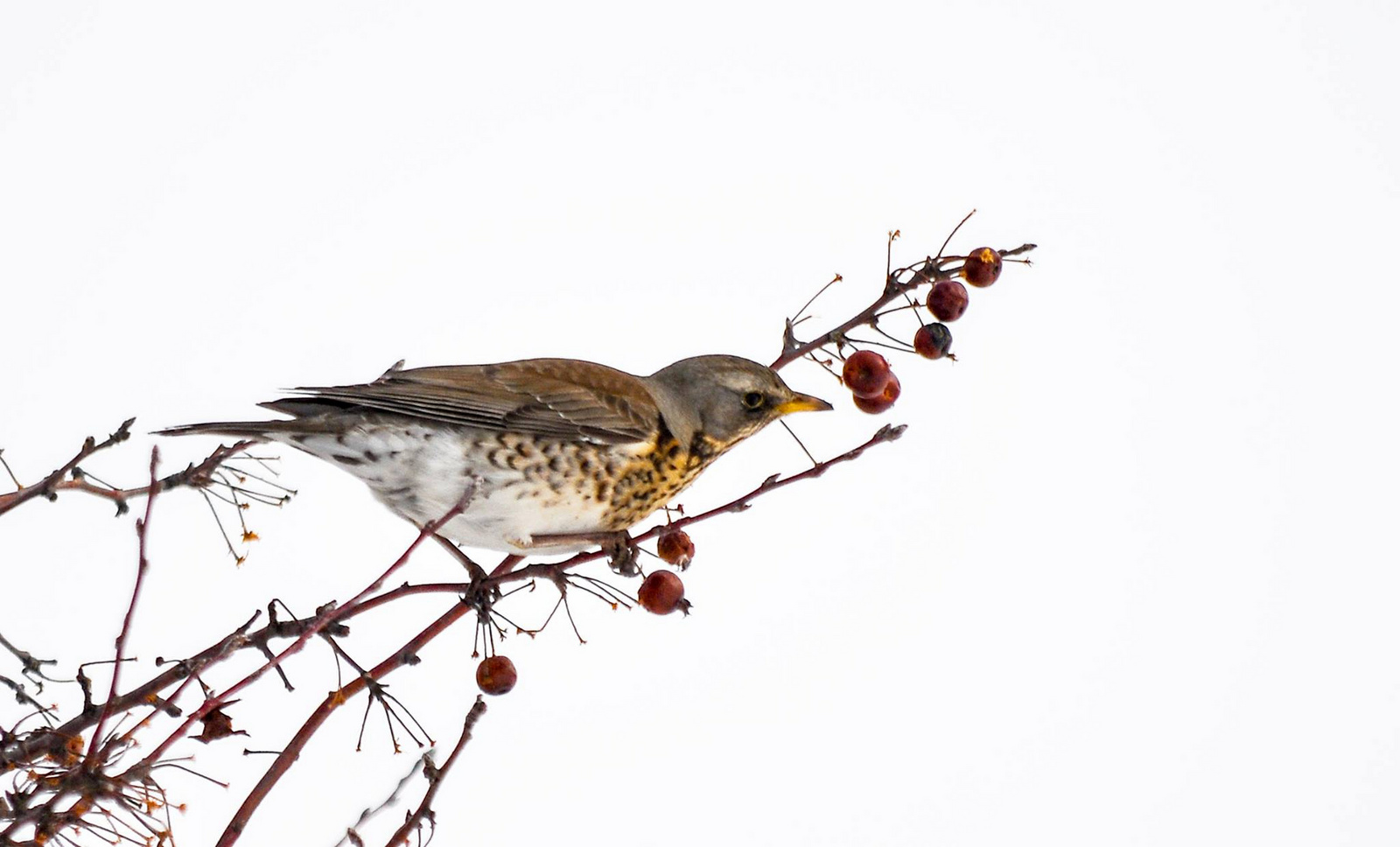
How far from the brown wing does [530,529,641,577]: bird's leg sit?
18cm

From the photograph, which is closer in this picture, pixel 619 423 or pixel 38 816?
pixel 38 816

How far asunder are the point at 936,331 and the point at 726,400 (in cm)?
56

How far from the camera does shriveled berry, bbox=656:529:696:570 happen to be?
1.81 metres

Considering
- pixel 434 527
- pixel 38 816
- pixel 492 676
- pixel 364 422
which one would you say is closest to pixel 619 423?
pixel 364 422

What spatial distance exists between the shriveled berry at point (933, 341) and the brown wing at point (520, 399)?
591 mm

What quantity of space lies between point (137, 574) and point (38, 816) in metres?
0.25

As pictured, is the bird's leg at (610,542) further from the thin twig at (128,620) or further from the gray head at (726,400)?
the thin twig at (128,620)

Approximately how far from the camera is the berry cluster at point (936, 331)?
5.68 ft

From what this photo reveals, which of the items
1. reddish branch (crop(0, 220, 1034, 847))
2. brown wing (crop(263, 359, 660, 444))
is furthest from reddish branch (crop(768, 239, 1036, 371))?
brown wing (crop(263, 359, 660, 444))

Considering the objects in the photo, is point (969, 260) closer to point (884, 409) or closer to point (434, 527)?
point (884, 409)

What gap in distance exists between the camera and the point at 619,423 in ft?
7.11

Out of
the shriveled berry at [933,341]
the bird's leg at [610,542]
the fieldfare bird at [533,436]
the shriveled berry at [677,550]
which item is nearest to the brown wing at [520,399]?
the fieldfare bird at [533,436]

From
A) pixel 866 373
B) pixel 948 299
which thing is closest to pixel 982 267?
pixel 948 299

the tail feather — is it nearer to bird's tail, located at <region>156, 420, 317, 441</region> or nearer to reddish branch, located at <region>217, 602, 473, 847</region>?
bird's tail, located at <region>156, 420, 317, 441</region>
